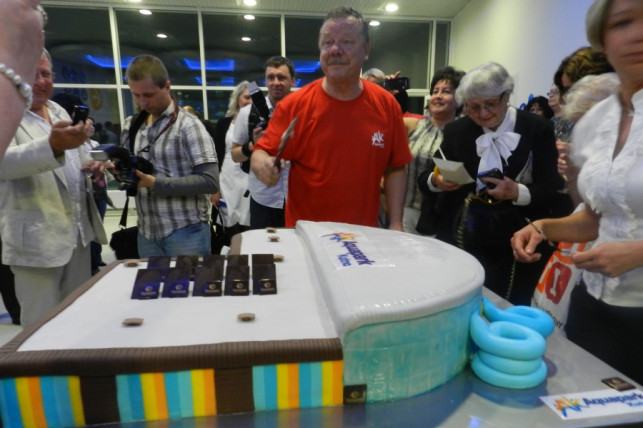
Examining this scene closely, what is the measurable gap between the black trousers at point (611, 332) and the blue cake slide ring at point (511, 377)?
34 centimetres

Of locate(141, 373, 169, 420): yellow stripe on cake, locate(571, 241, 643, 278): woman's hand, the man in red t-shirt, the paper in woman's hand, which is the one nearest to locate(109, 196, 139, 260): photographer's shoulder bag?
the man in red t-shirt

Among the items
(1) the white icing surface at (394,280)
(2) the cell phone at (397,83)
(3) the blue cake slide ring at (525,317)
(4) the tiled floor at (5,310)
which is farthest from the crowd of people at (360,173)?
(4) the tiled floor at (5,310)

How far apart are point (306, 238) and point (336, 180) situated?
44 cm

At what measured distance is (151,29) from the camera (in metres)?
6.77

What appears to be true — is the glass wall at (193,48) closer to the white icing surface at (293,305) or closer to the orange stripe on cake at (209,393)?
the white icing surface at (293,305)

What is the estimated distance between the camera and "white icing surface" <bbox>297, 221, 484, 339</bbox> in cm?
76

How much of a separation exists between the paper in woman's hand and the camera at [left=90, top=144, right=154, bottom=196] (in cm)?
131

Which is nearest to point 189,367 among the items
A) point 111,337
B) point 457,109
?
point 111,337

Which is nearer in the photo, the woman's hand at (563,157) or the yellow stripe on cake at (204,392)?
the yellow stripe on cake at (204,392)

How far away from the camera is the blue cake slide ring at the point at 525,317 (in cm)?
93

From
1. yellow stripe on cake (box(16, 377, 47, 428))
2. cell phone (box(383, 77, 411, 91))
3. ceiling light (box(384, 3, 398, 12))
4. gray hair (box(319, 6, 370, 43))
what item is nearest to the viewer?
yellow stripe on cake (box(16, 377, 47, 428))

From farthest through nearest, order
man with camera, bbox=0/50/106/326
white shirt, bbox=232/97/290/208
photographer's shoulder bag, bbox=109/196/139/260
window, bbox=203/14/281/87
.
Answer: window, bbox=203/14/281/87 → photographer's shoulder bag, bbox=109/196/139/260 → white shirt, bbox=232/97/290/208 → man with camera, bbox=0/50/106/326

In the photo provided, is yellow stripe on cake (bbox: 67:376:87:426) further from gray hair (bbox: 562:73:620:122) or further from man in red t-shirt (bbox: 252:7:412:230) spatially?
gray hair (bbox: 562:73:620:122)

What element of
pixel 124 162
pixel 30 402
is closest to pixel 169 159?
pixel 124 162
